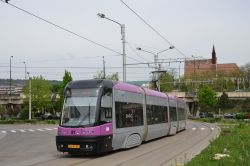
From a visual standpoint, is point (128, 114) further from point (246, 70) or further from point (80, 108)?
point (246, 70)

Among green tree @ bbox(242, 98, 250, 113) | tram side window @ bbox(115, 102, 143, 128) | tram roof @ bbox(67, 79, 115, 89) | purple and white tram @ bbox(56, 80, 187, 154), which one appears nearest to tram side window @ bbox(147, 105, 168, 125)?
tram side window @ bbox(115, 102, 143, 128)

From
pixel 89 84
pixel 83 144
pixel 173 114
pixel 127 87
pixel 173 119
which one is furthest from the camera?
pixel 173 114

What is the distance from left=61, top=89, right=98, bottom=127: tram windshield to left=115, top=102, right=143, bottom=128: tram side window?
1.62 meters

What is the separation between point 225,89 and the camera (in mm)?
113750

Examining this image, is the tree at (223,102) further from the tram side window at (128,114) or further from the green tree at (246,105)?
the tram side window at (128,114)

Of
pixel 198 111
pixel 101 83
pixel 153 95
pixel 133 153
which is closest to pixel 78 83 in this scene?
pixel 101 83

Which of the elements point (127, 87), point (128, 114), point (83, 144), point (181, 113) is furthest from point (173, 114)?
point (83, 144)

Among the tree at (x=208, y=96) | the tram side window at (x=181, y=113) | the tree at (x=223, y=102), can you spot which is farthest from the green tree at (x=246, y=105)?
the tram side window at (x=181, y=113)

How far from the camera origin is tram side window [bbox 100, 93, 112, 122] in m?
18.8

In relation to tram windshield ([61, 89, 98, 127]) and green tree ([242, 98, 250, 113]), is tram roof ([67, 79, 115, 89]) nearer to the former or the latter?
tram windshield ([61, 89, 98, 127])

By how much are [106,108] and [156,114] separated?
8432 mm

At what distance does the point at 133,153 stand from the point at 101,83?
10.6 ft

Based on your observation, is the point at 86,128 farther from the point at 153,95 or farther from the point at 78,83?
the point at 153,95

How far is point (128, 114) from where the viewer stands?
21.5 metres
